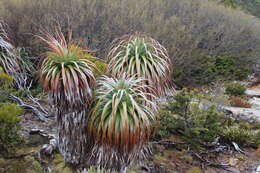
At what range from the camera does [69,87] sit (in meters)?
3.19

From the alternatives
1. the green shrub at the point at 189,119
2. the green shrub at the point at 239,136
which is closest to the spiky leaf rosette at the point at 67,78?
the green shrub at the point at 189,119

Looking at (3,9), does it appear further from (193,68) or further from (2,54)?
(193,68)

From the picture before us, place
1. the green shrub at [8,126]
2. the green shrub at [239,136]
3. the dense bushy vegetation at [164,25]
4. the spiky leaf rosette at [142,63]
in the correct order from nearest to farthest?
the green shrub at [8,126] → the spiky leaf rosette at [142,63] → the green shrub at [239,136] → the dense bushy vegetation at [164,25]

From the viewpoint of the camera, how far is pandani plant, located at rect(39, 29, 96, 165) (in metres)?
3.22

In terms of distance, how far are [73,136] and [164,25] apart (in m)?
5.89

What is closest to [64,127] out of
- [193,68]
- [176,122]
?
[176,122]

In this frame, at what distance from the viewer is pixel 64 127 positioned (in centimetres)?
352

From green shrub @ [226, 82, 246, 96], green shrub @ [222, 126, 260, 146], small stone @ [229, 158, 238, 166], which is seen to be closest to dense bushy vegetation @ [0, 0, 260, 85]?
green shrub @ [226, 82, 246, 96]

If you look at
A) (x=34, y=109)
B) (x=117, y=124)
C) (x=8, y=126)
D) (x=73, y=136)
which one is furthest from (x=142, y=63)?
A: (x=34, y=109)

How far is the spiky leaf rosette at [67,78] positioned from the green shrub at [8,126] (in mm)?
715

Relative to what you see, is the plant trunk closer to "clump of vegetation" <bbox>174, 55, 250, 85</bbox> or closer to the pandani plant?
the pandani plant

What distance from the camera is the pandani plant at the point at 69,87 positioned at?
10.6ft

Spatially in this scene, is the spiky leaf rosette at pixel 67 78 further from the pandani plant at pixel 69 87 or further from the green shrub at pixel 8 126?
the green shrub at pixel 8 126

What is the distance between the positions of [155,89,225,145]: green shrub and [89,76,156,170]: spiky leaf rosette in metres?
1.39
